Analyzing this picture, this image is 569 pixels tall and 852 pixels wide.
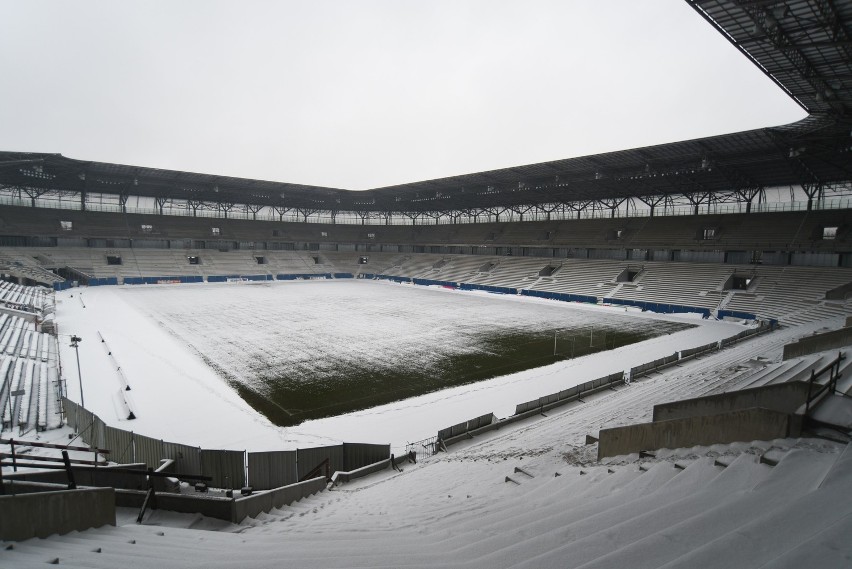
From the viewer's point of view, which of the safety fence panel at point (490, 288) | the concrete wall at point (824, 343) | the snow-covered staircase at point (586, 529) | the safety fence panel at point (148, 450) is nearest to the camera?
the snow-covered staircase at point (586, 529)

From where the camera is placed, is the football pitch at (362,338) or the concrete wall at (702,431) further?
the football pitch at (362,338)

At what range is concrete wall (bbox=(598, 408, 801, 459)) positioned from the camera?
5.79 metres

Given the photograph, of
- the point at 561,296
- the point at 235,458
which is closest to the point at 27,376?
the point at 235,458

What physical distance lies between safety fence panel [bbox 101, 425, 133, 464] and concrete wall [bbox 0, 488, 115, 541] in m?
5.54

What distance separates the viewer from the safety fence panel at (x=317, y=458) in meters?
10.2

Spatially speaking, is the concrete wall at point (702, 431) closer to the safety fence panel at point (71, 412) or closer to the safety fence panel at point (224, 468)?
the safety fence panel at point (224, 468)

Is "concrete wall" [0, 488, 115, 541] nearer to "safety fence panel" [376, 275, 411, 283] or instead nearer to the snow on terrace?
the snow on terrace

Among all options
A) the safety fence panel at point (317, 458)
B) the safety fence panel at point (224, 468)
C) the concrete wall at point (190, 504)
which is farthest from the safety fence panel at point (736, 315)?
the concrete wall at point (190, 504)

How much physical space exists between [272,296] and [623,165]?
128 ft

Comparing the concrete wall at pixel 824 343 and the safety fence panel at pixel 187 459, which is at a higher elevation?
the concrete wall at pixel 824 343

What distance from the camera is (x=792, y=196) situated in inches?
1688

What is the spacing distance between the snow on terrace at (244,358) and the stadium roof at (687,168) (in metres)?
14.4

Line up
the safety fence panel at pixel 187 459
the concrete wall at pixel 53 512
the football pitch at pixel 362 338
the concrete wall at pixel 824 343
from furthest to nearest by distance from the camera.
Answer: the football pitch at pixel 362 338 → the concrete wall at pixel 824 343 → the safety fence panel at pixel 187 459 → the concrete wall at pixel 53 512

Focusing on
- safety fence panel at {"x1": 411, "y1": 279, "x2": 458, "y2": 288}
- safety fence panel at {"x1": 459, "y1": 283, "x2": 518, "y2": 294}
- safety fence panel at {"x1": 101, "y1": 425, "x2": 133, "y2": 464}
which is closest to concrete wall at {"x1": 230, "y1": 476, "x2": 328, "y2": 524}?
safety fence panel at {"x1": 101, "y1": 425, "x2": 133, "y2": 464}
